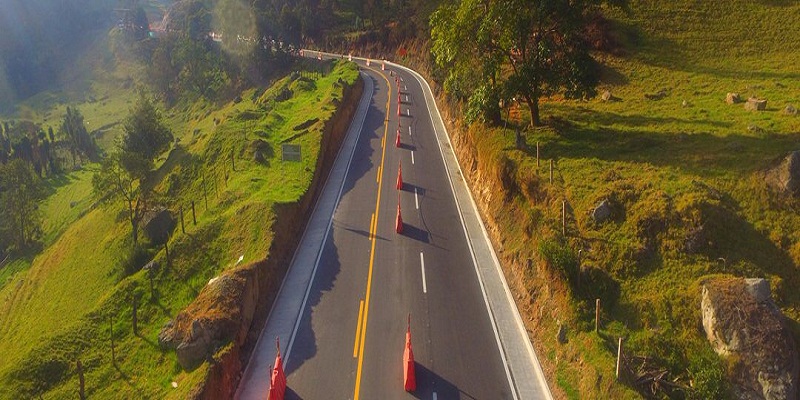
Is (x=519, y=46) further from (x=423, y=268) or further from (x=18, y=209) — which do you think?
(x=18, y=209)

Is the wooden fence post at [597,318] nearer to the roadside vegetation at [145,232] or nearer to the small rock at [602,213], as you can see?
the small rock at [602,213]

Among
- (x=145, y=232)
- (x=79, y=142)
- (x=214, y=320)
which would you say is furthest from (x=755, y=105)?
(x=79, y=142)

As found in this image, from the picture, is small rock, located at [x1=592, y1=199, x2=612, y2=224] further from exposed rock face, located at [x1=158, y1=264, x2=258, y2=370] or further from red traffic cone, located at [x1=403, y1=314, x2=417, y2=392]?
exposed rock face, located at [x1=158, y1=264, x2=258, y2=370]

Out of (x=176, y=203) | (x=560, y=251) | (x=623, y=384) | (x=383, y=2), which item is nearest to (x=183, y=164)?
(x=176, y=203)

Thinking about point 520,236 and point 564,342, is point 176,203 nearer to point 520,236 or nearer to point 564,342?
point 520,236

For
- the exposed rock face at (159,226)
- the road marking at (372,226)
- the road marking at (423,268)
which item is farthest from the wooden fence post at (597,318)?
the exposed rock face at (159,226)

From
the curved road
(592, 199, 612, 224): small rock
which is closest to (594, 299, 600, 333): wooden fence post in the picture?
the curved road
